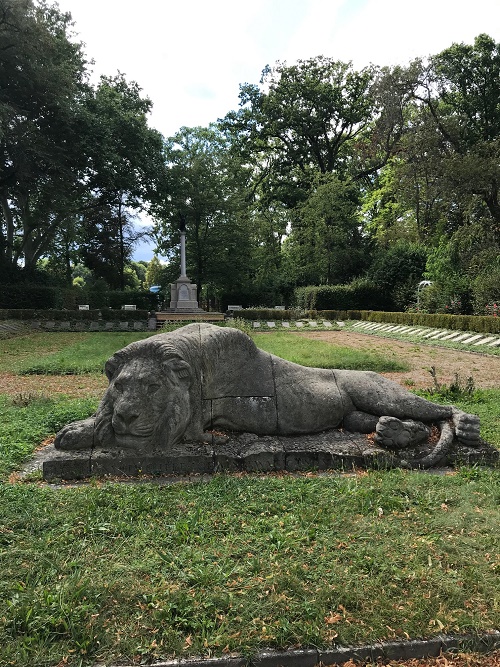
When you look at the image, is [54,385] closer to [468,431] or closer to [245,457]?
[245,457]

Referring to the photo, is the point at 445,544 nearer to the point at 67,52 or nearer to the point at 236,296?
the point at 67,52

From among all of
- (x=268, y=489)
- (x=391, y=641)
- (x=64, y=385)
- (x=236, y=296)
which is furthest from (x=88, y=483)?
(x=236, y=296)

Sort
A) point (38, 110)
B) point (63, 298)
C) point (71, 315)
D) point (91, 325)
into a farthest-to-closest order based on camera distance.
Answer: point (63, 298)
point (71, 315)
point (91, 325)
point (38, 110)

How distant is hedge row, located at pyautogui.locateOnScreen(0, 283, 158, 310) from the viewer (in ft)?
84.2

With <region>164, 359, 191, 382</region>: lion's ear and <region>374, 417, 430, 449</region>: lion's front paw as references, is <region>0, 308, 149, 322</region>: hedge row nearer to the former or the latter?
<region>164, 359, 191, 382</region>: lion's ear

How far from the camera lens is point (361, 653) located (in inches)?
81.0

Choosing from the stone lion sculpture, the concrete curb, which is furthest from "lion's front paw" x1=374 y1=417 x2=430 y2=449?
the concrete curb

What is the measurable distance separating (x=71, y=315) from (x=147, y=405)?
23.0 m

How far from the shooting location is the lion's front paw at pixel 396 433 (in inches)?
167

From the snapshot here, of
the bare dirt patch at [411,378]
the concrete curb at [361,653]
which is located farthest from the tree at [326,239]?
the concrete curb at [361,653]

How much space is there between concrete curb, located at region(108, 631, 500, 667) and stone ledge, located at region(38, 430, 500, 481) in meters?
2.01

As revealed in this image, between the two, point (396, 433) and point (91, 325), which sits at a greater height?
point (91, 325)

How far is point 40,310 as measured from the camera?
962 inches

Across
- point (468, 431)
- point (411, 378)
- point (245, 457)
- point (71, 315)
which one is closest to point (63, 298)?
point (71, 315)
